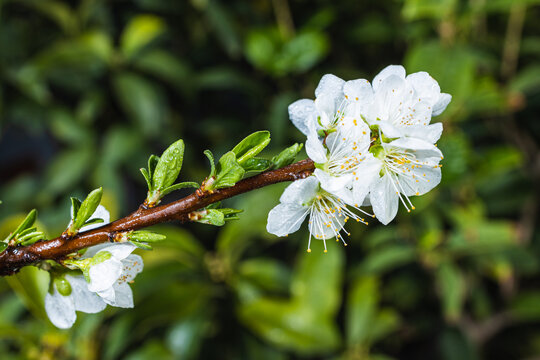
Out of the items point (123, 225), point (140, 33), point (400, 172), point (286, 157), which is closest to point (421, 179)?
point (400, 172)

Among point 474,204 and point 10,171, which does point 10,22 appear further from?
point 474,204

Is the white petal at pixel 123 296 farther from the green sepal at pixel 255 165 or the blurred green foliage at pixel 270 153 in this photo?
the blurred green foliage at pixel 270 153

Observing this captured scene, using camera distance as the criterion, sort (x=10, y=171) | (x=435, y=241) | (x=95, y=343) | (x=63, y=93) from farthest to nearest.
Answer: (x=10, y=171) < (x=63, y=93) < (x=435, y=241) < (x=95, y=343)

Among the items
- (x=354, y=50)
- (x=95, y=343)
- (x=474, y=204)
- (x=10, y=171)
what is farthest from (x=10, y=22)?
(x=474, y=204)

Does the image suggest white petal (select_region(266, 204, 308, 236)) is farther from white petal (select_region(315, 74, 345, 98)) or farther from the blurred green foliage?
the blurred green foliage

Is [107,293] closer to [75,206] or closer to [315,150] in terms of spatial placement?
[75,206]

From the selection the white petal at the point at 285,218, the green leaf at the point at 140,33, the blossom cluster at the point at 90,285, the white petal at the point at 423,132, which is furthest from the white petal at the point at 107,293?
the green leaf at the point at 140,33

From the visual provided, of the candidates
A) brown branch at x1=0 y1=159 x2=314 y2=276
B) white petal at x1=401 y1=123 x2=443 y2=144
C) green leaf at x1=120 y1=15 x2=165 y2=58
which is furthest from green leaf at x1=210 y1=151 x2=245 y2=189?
green leaf at x1=120 y1=15 x2=165 y2=58
